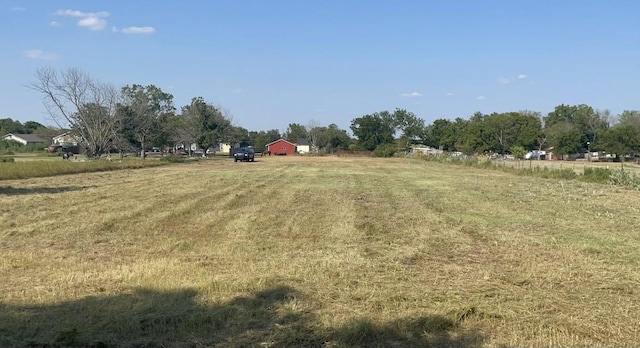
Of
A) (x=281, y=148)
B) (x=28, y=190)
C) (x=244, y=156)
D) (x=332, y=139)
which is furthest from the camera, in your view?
(x=332, y=139)

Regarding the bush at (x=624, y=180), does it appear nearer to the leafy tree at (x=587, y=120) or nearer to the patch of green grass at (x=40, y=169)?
the patch of green grass at (x=40, y=169)

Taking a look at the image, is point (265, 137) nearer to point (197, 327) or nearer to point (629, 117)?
point (629, 117)

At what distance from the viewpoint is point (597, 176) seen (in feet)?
106

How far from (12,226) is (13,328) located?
8.05 m

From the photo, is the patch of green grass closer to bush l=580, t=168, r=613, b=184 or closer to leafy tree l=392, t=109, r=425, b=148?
bush l=580, t=168, r=613, b=184

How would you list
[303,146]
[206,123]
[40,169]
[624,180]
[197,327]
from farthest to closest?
[303,146]
[206,123]
[40,169]
[624,180]
[197,327]

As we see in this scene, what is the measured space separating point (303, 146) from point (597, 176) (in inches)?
4358

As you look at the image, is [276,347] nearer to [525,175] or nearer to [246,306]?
[246,306]

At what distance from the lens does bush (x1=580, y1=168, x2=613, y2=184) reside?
31.4 metres

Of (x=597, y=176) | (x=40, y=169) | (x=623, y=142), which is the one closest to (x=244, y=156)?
(x=40, y=169)

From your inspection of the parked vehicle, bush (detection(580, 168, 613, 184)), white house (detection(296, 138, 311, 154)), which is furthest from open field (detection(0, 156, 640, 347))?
white house (detection(296, 138, 311, 154))

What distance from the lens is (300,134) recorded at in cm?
16050

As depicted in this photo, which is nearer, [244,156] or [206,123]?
[244,156]

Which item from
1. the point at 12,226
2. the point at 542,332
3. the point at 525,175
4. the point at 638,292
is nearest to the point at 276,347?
the point at 542,332
